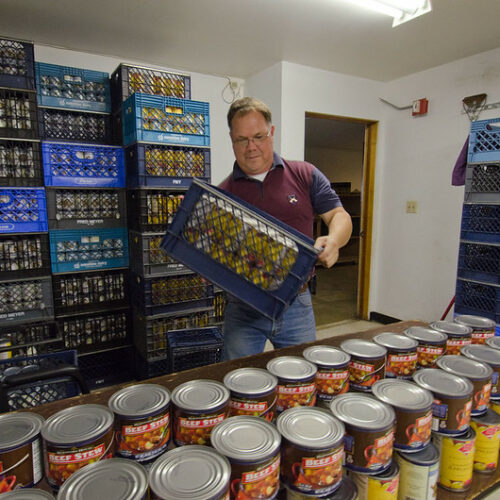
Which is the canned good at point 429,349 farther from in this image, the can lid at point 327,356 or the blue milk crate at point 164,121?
the blue milk crate at point 164,121

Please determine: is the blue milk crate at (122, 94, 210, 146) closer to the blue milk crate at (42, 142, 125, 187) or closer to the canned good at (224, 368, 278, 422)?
the blue milk crate at (42, 142, 125, 187)

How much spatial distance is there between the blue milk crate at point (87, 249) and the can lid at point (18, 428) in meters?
1.98

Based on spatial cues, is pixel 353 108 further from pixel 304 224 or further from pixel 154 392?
pixel 154 392

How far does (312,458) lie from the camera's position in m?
0.61

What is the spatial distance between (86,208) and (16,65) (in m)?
0.95

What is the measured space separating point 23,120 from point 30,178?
36cm

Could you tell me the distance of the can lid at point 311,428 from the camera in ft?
2.05

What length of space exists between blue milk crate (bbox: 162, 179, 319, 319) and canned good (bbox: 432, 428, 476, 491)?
477 millimetres

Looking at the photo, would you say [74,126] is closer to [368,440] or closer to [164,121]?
[164,121]

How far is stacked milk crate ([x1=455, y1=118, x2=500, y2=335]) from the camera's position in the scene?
2.45 m

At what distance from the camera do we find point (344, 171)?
28.2 ft

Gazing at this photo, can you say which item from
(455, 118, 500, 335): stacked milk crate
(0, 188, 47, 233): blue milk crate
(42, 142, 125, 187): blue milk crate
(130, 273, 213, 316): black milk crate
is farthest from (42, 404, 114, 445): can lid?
(455, 118, 500, 335): stacked milk crate

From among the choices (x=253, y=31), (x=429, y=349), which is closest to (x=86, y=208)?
(x=253, y=31)

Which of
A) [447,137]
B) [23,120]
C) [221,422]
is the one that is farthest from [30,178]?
[447,137]
